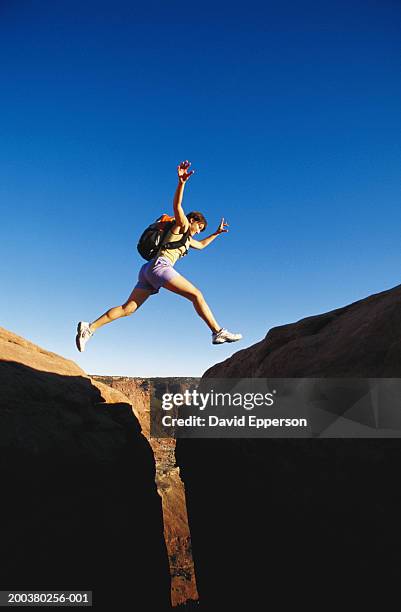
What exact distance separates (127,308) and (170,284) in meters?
0.97

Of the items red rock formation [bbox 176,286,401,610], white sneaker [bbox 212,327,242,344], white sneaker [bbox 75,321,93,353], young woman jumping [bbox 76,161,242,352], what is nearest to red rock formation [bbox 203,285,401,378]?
red rock formation [bbox 176,286,401,610]

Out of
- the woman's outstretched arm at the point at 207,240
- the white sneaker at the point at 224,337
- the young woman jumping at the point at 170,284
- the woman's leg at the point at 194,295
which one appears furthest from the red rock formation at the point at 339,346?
the woman's outstretched arm at the point at 207,240

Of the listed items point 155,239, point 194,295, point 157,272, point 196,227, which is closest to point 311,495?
point 194,295

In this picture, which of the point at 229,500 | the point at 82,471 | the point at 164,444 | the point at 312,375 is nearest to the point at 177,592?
the point at 229,500

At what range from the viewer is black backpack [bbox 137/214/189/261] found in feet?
19.7

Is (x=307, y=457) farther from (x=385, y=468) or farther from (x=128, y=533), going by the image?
(x=128, y=533)

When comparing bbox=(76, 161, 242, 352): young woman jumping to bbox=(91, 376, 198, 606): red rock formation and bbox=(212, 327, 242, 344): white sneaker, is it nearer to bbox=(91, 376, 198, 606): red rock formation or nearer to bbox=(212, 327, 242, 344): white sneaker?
bbox=(212, 327, 242, 344): white sneaker

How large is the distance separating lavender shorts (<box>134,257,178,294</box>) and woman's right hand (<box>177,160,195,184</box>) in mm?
1292

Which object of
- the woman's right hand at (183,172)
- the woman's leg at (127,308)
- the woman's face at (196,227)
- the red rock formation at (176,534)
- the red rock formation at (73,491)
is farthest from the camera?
the red rock formation at (176,534)

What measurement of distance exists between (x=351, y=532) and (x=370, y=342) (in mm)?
1901

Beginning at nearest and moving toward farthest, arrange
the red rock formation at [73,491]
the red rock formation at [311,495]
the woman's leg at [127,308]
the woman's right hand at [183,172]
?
the red rock formation at [311,495] → the red rock formation at [73,491] → the woman's right hand at [183,172] → the woman's leg at [127,308]

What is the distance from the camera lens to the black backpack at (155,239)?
6.01 m

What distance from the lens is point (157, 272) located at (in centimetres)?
588

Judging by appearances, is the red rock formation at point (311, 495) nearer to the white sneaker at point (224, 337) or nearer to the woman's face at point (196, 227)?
the white sneaker at point (224, 337)
